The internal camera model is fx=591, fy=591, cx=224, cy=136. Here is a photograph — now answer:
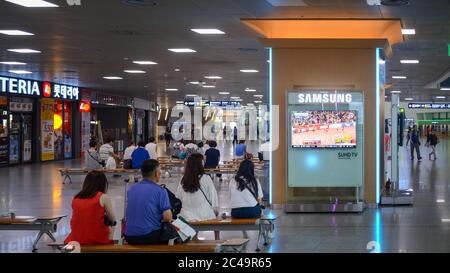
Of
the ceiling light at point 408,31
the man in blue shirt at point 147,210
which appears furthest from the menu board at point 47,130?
the man in blue shirt at point 147,210

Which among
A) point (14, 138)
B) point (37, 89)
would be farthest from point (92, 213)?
point (37, 89)

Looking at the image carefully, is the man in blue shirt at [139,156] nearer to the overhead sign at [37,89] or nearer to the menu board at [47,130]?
the overhead sign at [37,89]

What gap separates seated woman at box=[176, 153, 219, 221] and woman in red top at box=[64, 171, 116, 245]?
1766 mm

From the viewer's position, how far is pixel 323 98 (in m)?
12.2

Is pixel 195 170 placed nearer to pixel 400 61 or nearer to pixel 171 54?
pixel 171 54

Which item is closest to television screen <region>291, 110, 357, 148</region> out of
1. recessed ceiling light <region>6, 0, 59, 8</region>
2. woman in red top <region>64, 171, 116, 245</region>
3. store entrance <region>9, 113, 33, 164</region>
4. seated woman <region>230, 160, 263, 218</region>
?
seated woman <region>230, 160, 263, 218</region>

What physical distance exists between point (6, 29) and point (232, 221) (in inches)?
301

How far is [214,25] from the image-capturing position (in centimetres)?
1219

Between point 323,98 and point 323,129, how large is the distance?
647 mm

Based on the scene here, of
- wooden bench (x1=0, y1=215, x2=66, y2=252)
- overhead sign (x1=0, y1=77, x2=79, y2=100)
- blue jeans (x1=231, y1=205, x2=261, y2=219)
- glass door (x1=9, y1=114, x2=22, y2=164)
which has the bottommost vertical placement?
wooden bench (x1=0, y1=215, x2=66, y2=252)

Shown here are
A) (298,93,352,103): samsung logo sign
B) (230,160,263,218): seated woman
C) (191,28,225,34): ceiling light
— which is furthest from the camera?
(191,28,225,34): ceiling light

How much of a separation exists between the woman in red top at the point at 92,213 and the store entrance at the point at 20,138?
2042 centimetres

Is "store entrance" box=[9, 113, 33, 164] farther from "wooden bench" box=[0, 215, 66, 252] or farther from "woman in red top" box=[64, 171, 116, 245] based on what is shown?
"woman in red top" box=[64, 171, 116, 245]

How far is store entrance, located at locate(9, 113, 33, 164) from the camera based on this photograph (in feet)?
83.8
